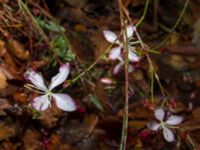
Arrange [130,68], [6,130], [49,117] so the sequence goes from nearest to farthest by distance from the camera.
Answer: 1. [6,130]
2. [49,117]
3. [130,68]

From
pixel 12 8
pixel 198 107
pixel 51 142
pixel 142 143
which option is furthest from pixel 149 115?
pixel 12 8

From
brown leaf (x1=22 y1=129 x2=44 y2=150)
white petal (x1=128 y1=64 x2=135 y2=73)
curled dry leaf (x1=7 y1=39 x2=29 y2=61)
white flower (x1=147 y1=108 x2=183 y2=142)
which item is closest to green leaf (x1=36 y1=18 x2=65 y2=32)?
curled dry leaf (x1=7 y1=39 x2=29 y2=61)

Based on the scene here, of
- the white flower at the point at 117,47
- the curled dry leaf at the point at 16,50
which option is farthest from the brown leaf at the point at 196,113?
the curled dry leaf at the point at 16,50

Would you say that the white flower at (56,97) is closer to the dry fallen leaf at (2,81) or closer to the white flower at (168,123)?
the dry fallen leaf at (2,81)

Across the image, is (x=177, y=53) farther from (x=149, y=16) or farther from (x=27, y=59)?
(x=27, y=59)

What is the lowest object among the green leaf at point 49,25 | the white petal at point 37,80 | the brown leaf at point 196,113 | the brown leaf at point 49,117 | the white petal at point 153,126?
the brown leaf at point 196,113

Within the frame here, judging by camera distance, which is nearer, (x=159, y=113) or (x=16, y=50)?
(x=159, y=113)

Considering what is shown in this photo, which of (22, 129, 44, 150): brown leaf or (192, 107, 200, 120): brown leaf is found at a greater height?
(22, 129, 44, 150): brown leaf

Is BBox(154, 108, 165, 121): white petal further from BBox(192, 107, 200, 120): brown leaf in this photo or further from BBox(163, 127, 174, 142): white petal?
BBox(192, 107, 200, 120): brown leaf

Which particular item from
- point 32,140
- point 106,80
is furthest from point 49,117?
point 106,80

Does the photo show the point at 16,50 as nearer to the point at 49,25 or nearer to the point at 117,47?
the point at 49,25

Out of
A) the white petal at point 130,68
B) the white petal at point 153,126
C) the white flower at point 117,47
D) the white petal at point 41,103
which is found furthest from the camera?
the white petal at point 130,68

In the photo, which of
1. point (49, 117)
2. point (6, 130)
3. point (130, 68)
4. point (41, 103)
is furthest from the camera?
point (130, 68)
